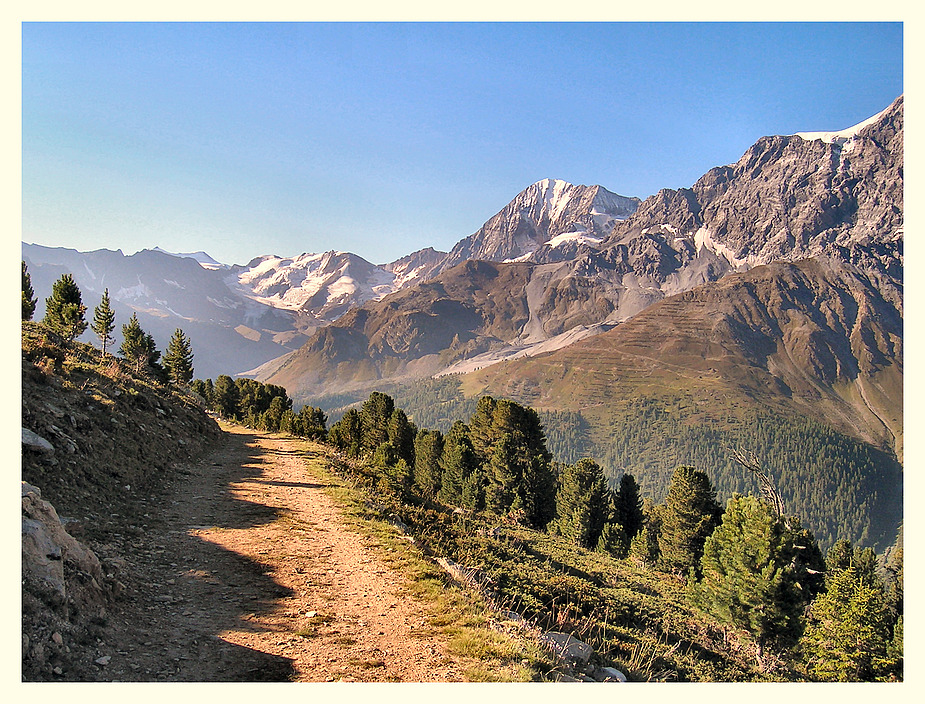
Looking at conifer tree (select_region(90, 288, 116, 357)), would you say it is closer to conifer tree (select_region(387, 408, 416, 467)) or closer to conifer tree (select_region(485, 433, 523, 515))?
conifer tree (select_region(387, 408, 416, 467))

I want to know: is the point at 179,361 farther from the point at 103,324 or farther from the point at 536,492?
the point at 536,492

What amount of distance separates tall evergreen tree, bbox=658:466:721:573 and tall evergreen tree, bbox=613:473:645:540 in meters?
13.7

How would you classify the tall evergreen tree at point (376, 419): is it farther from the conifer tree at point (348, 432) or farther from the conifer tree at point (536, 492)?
the conifer tree at point (536, 492)

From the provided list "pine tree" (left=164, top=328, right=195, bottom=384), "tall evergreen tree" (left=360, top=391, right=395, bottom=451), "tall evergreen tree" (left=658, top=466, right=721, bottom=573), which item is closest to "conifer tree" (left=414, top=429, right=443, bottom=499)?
"tall evergreen tree" (left=360, top=391, right=395, bottom=451)

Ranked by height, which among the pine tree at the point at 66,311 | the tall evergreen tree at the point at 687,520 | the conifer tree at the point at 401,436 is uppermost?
the pine tree at the point at 66,311

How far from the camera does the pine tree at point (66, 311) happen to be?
50000 millimetres

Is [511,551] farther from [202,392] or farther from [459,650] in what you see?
[202,392]

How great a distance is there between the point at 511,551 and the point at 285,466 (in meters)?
12.9

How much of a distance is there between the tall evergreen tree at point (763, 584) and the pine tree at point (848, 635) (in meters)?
1.07

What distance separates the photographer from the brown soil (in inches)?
305

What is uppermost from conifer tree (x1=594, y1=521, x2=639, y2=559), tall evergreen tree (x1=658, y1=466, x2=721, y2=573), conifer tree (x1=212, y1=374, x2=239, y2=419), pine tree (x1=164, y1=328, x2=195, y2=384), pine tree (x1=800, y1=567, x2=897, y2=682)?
pine tree (x1=164, y1=328, x2=195, y2=384)

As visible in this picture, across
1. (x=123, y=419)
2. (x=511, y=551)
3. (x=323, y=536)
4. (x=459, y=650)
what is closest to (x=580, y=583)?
(x=511, y=551)

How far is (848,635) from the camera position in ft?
80.5

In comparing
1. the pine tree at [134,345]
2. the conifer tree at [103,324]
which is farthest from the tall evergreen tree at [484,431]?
the conifer tree at [103,324]
